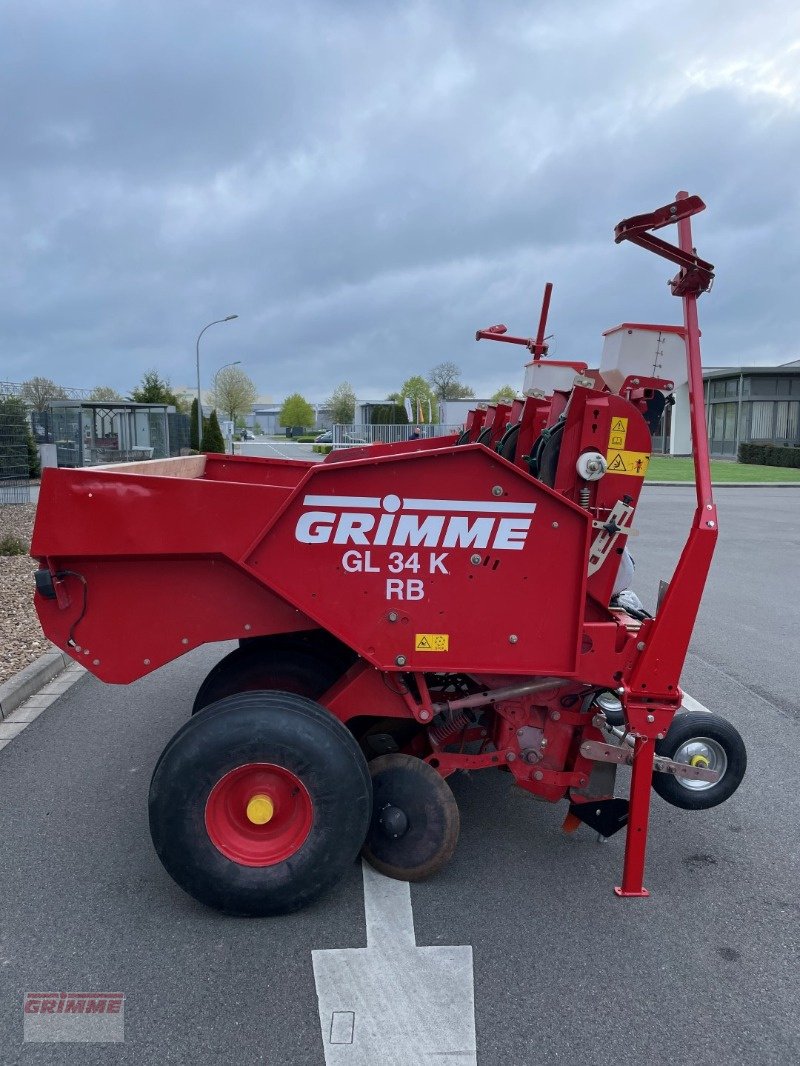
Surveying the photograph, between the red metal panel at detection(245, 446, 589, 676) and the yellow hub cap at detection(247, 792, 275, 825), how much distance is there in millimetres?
646

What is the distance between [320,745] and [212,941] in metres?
0.79

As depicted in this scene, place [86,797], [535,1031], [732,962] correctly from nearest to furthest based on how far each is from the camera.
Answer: [535,1031]
[732,962]
[86,797]

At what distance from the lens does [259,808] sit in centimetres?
295

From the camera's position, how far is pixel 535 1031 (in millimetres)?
2457

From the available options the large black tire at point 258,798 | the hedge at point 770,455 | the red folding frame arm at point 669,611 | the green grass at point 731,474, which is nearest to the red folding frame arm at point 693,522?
the red folding frame arm at point 669,611

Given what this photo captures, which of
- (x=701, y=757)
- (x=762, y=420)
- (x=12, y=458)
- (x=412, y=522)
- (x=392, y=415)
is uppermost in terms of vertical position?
(x=392, y=415)

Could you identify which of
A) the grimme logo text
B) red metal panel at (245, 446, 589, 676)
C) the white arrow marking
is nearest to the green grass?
red metal panel at (245, 446, 589, 676)

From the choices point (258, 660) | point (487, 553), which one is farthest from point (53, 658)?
point (487, 553)

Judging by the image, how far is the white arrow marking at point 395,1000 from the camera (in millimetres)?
2377

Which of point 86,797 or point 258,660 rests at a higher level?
point 258,660

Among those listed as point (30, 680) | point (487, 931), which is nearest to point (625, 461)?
point (487, 931)

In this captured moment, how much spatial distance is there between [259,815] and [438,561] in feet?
3.75

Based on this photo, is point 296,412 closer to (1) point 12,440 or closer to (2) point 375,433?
(2) point 375,433

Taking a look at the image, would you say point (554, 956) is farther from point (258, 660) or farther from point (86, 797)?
point (86, 797)
